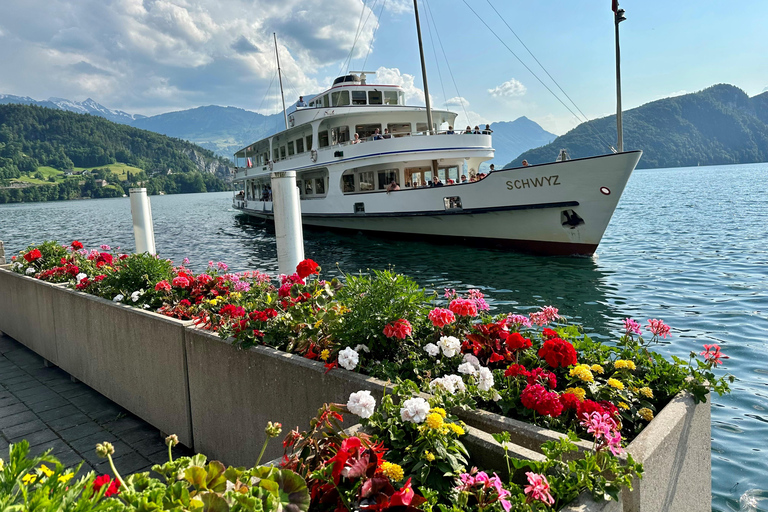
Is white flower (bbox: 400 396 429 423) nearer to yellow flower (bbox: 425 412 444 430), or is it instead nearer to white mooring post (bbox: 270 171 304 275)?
yellow flower (bbox: 425 412 444 430)

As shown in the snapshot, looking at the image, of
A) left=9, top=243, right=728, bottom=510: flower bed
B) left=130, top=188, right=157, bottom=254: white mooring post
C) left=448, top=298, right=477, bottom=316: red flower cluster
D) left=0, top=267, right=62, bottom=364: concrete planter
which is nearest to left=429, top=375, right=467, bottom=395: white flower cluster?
left=9, top=243, right=728, bottom=510: flower bed

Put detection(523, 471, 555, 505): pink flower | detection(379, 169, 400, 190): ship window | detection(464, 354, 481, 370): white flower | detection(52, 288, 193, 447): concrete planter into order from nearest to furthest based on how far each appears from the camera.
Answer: detection(523, 471, 555, 505): pink flower < detection(464, 354, 481, 370): white flower < detection(52, 288, 193, 447): concrete planter < detection(379, 169, 400, 190): ship window

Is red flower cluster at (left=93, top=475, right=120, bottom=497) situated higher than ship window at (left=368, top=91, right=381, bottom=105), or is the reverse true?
ship window at (left=368, top=91, right=381, bottom=105)

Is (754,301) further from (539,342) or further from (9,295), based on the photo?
(9,295)

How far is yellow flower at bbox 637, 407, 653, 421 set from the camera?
241 cm

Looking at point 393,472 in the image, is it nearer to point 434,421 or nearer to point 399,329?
point 434,421

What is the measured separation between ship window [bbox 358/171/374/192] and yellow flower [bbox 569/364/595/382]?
62.3 feet

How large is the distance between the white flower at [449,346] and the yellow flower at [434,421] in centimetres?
88

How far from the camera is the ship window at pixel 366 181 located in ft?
70.0

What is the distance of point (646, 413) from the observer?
2.42 m

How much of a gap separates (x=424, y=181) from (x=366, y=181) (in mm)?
2472

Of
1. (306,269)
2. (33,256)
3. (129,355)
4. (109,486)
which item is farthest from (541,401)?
(33,256)

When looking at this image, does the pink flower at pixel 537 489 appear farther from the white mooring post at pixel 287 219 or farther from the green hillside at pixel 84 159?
the green hillside at pixel 84 159

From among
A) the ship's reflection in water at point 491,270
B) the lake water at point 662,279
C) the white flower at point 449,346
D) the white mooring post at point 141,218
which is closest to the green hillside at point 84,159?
the ship's reflection in water at point 491,270
